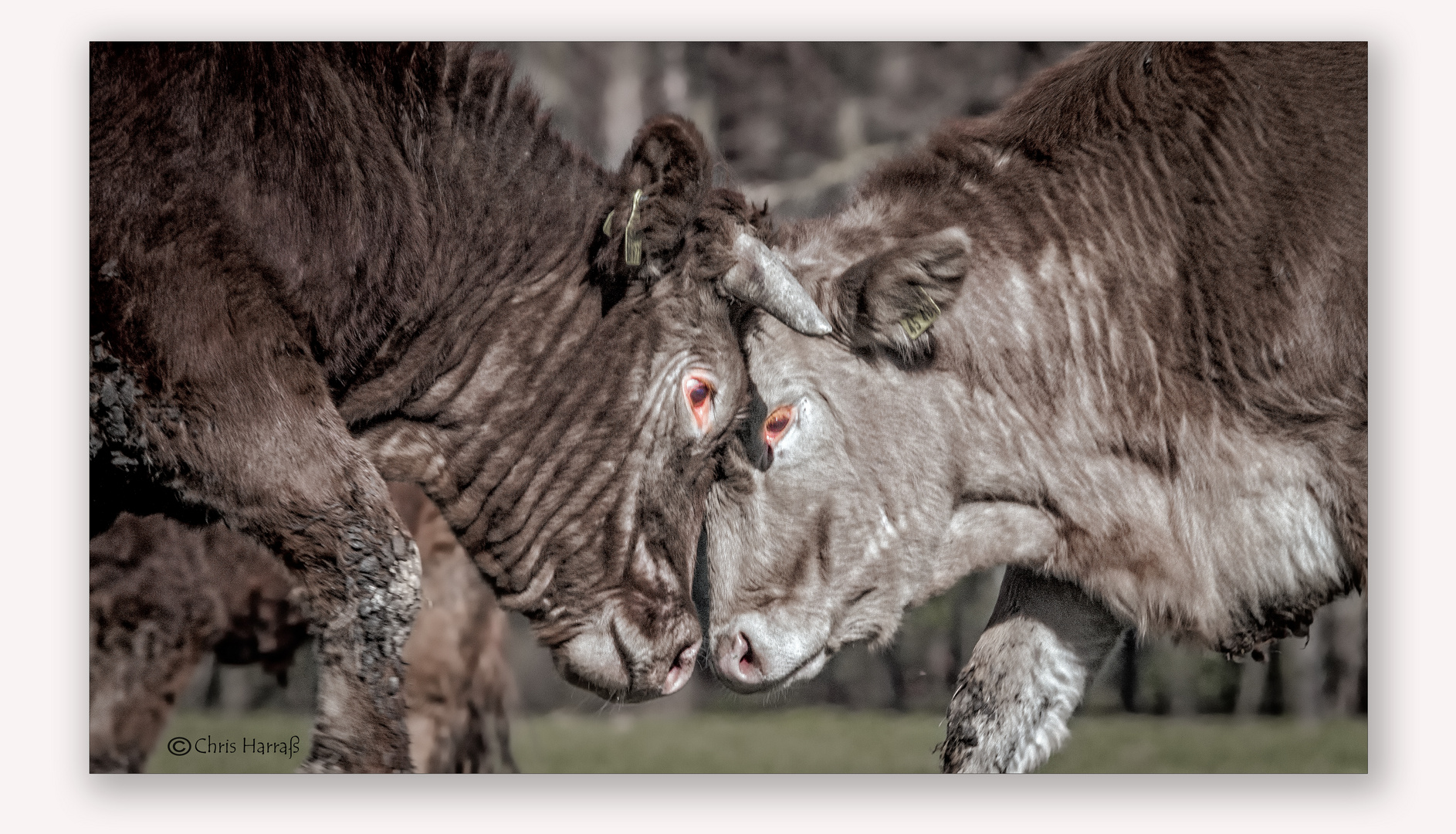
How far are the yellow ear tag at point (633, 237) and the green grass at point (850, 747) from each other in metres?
1.26

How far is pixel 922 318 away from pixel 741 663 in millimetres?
930

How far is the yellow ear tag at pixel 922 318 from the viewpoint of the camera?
3.39m

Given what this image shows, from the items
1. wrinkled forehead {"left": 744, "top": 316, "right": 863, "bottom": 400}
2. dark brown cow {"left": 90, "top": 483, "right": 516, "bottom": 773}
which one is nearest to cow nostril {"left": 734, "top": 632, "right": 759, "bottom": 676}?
wrinkled forehead {"left": 744, "top": 316, "right": 863, "bottom": 400}

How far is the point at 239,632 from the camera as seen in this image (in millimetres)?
4078

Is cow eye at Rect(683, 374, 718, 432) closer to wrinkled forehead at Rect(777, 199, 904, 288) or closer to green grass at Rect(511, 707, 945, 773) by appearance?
wrinkled forehead at Rect(777, 199, 904, 288)

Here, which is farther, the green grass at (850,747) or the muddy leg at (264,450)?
the green grass at (850,747)

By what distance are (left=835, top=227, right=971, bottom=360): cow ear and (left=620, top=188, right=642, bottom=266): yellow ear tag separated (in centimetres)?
49

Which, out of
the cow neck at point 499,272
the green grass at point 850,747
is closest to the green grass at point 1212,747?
the green grass at point 850,747

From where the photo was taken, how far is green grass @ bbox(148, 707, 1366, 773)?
3.59 m

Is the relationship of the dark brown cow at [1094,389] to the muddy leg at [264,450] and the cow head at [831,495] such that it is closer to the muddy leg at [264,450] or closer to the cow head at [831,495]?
the cow head at [831,495]

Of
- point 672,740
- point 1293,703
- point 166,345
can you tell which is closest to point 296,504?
Result: point 166,345

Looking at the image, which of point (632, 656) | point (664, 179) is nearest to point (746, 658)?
point (632, 656)

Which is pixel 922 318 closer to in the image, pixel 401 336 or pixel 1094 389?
pixel 1094 389
